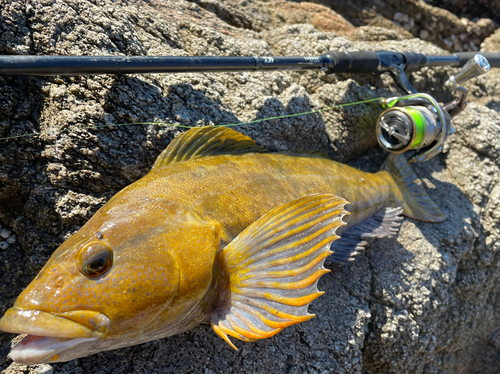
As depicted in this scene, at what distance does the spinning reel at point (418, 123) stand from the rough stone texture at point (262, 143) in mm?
316

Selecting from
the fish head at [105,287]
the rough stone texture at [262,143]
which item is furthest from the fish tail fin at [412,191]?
the fish head at [105,287]

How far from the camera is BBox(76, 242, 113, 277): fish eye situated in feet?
4.56

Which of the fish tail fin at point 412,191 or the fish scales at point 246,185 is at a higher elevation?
the fish scales at point 246,185

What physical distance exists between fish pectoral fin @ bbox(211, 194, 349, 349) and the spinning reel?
1413mm

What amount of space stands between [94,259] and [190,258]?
15.0 inches

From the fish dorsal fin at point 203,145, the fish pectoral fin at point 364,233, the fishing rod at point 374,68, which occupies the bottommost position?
the fish pectoral fin at point 364,233

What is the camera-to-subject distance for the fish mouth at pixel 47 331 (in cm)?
127

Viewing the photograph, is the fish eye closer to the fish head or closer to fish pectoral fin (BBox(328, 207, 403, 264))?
the fish head

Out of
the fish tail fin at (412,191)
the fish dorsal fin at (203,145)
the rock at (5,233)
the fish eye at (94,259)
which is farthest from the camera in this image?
the fish tail fin at (412,191)

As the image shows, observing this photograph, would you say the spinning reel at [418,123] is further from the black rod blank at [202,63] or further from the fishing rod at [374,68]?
the black rod blank at [202,63]

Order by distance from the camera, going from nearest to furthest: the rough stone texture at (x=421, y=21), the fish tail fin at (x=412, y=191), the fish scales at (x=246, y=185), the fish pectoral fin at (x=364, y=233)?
the fish scales at (x=246, y=185), the fish pectoral fin at (x=364, y=233), the fish tail fin at (x=412, y=191), the rough stone texture at (x=421, y=21)

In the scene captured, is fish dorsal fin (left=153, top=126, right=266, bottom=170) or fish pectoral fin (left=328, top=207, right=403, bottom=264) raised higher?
fish dorsal fin (left=153, top=126, right=266, bottom=170)

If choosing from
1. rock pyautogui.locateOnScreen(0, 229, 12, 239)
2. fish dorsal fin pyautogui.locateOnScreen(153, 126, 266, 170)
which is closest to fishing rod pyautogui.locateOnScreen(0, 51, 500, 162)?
fish dorsal fin pyautogui.locateOnScreen(153, 126, 266, 170)

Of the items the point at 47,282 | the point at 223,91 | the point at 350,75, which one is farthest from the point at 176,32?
the point at 47,282
